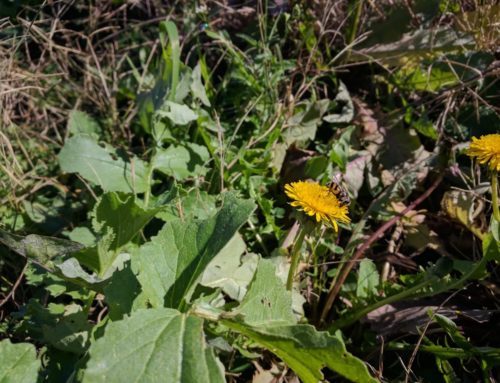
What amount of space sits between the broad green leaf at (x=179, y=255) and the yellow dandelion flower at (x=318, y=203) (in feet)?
0.72

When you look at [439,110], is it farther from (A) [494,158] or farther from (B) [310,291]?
(B) [310,291]

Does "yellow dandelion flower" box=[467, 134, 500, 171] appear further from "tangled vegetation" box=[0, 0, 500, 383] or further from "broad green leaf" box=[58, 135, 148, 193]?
"broad green leaf" box=[58, 135, 148, 193]

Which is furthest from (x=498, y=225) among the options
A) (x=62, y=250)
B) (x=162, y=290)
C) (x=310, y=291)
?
(x=62, y=250)

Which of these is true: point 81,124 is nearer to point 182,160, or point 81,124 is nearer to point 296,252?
point 182,160

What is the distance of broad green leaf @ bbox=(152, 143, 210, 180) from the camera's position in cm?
196

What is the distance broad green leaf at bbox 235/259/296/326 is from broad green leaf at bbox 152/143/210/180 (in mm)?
681

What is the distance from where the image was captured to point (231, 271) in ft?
5.49

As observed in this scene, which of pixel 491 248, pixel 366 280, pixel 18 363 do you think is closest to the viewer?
pixel 18 363

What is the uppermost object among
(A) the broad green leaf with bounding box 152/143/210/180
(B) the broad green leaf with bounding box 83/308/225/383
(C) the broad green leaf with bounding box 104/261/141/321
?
(B) the broad green leaf with bounding box 83/308/225/383

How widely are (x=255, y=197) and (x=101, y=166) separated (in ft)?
1.77

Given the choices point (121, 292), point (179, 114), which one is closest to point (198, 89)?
point (179, 114)

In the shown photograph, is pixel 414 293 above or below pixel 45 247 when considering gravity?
below

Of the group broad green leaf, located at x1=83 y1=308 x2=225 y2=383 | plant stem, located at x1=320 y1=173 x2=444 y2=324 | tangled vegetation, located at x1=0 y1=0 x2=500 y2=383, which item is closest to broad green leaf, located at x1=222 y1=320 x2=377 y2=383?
tangled vegetation, located at x1=0 y1=0 x2=500 y2=383

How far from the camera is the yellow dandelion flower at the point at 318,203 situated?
4.73ft
